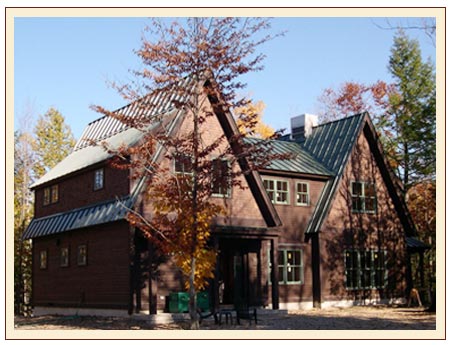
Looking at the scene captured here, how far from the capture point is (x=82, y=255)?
983 inches

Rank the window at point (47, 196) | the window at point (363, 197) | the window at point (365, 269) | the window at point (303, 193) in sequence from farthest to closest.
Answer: the window at point (363, 197)
the window at point (365, 269)
the window at point (47, 196)
the window at point (303, 193)

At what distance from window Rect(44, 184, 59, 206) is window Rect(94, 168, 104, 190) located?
376cm

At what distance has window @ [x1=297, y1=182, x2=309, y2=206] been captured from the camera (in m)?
28.2

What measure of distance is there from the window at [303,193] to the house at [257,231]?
2.2 inches

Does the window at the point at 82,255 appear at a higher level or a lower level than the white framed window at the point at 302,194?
lower

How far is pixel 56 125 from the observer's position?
4291cm

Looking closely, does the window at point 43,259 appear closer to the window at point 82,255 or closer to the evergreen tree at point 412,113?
the window at point 82,255

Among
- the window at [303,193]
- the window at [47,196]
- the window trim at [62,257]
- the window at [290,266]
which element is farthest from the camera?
the window at [47,196]

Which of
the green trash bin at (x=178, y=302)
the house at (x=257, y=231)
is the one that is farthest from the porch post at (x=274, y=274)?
the green trash bin at (x=178, y=302)

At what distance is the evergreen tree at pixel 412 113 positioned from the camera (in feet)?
116

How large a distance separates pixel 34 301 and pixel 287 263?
1107cm

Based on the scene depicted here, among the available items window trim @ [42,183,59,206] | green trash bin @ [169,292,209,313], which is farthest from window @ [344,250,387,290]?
window trim @ [42,183,59,206]

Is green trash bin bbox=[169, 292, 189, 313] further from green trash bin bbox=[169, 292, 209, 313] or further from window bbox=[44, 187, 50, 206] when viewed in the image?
window bbox=[44, 187, 50, 206]

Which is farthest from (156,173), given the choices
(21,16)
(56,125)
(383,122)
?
(56,125)
